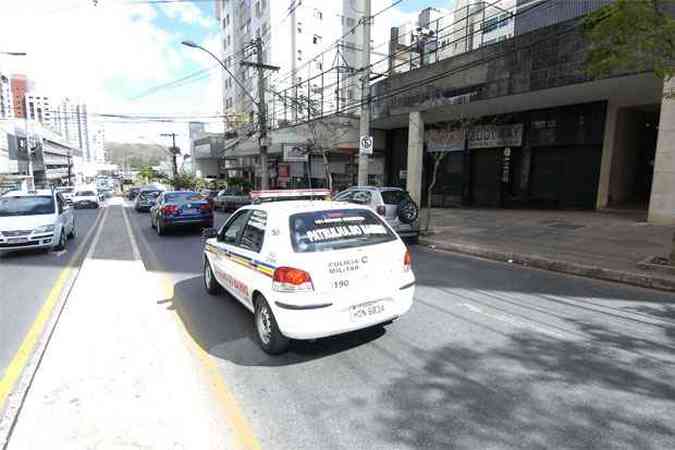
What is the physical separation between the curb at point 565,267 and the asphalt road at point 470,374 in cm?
44

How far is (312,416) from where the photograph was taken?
3.08 metres

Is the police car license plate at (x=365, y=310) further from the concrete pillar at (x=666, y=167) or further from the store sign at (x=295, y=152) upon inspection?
the store sign at (x=295, y=152)

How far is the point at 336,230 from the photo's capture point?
14.0ft

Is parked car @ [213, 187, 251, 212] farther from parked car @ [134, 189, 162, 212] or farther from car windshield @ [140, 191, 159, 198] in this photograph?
car windshield @ [140, 191, 159, 198]

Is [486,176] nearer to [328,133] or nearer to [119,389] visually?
[328,133]

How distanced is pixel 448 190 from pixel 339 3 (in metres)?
37.0

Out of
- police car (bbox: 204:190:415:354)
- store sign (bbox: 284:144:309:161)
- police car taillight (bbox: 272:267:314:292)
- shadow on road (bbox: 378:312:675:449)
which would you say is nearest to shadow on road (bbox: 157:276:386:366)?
police car (bbox: 204:190:415:354)

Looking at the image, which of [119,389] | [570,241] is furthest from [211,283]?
[570,241]

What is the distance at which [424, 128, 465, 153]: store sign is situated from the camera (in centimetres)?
1954

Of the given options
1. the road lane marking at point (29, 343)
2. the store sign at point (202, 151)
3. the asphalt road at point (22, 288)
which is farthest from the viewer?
the store sign at point (202, 151)

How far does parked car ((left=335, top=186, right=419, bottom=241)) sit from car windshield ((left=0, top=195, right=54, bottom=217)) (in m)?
8.40

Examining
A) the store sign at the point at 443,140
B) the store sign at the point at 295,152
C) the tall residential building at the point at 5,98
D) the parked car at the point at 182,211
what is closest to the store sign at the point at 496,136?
the store sign at the point at 443,140

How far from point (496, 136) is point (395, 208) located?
1032 centimetres

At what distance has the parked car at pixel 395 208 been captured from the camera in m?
10.5
